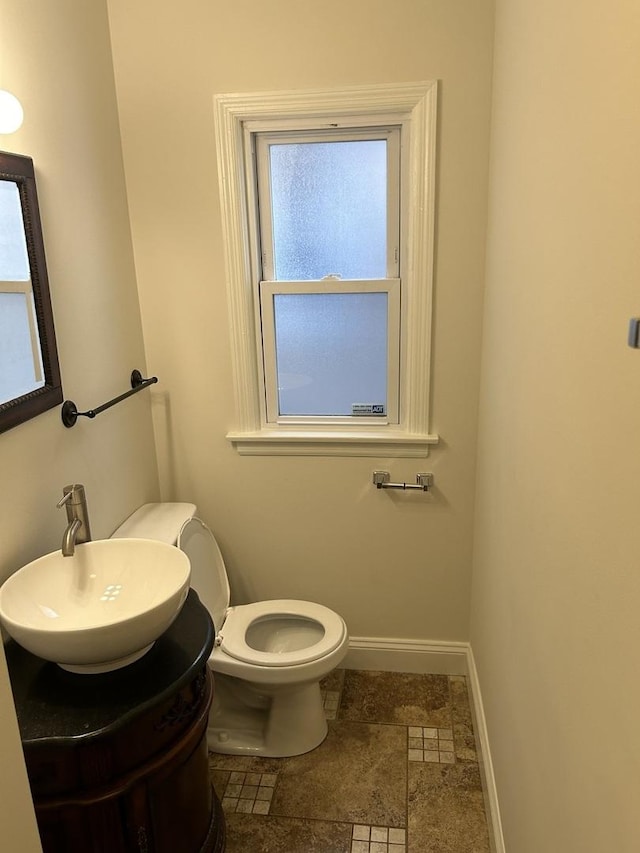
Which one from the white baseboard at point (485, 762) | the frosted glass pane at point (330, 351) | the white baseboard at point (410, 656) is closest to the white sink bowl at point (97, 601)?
the frosted glass pane at point (330, 351)

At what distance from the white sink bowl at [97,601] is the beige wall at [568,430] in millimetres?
772

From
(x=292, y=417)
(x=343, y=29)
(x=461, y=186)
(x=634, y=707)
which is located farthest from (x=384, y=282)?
(x=634, y=707)

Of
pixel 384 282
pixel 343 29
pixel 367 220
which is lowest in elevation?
pixel 384 282

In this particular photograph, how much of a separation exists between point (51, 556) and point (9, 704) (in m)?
0.72

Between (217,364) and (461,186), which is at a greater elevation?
(461,186)

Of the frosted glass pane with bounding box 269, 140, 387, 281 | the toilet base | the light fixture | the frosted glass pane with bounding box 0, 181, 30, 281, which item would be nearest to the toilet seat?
the toilet base

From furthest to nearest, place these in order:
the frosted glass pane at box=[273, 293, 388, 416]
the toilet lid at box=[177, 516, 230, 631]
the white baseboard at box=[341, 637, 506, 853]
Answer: the white baseboard at box=[341, 637, 506, 853] < the frosted glass pane at box=[273, 293, 388, 416] < the toilet lid at box=[177, 516, 230, 631]

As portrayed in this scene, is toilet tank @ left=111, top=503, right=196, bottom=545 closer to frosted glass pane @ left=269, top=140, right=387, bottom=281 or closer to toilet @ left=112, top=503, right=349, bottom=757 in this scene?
toilet @ left=112, top=503, right=349, bottom=757

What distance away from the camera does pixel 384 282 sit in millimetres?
2211

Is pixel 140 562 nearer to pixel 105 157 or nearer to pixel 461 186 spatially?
pixel 105 157

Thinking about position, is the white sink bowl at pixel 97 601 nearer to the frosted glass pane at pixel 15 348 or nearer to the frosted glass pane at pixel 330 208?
the frosted glass pane at pixel 15 348

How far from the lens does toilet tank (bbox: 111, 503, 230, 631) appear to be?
204cm

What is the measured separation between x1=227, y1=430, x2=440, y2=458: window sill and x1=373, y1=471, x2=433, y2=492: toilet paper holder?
0.24ft

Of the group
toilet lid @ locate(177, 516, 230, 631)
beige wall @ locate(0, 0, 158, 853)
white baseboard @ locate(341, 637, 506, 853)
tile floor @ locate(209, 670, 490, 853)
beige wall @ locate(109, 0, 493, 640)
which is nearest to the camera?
beige wall @ locate(0, 0, 158, 853)
